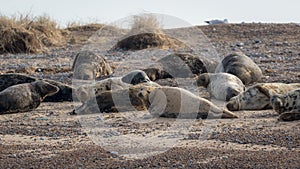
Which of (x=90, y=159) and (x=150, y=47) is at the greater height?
(x=90, y=159)

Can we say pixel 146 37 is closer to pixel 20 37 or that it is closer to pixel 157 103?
pixel 20 37

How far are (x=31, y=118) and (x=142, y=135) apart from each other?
1.92m

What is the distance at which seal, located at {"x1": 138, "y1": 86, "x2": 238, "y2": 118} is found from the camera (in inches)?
286

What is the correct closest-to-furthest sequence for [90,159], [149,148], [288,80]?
[90,159] → [149,148] → [288,80]

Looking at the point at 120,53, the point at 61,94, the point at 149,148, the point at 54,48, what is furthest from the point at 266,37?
the point at 149,148

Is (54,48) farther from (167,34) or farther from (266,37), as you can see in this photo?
(266,37)

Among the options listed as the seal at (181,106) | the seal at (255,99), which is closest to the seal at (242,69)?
the seal at (255,99)

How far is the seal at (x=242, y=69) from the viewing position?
34.1 feet

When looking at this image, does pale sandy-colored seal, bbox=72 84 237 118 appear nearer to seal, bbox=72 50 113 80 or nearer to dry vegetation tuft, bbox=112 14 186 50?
seal, bbox=72 50 113 80

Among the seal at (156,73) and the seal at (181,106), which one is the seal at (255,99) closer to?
the seal at (181,106)

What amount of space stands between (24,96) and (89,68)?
131 inches

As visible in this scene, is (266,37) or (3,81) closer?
(3,81)

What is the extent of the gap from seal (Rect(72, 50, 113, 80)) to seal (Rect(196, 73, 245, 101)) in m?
2.49

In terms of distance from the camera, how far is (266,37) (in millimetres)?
18219
